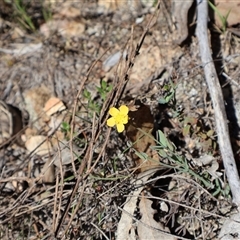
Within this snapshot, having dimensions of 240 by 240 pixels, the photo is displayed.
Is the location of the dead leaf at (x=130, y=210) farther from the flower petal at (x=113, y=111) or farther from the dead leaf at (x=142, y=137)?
the flower petal at (x=113, y=111)

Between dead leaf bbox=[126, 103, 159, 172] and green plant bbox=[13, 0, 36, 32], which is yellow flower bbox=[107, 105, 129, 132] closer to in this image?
dead leaf bbox=[126, 103, 159, 172]

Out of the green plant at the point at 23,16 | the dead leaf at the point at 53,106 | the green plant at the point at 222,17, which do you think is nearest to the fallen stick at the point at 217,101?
the green plant at the point at 222,17

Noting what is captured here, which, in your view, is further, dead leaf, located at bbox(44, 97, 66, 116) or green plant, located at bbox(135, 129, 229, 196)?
dead leaf, located at bbox(44, 97, 66, 116)

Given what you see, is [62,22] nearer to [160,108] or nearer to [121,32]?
[121,32]

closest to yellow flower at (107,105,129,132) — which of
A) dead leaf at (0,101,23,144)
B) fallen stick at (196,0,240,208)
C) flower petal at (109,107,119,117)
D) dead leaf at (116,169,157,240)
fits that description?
flower petal at (109,107,119,117)

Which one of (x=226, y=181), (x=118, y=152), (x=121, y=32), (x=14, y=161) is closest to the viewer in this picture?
(x=226, y=181)

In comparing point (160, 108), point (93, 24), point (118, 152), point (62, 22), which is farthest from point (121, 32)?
point (118, 152)
